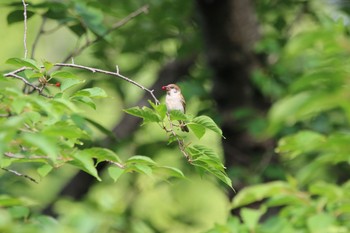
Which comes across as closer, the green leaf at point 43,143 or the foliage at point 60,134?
the green leaf at point 43,143

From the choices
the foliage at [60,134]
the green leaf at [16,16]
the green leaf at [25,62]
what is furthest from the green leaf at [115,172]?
the green leaf at [16,16]

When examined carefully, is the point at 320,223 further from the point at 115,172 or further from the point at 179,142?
the point at 115,172

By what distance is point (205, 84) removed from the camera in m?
5.63

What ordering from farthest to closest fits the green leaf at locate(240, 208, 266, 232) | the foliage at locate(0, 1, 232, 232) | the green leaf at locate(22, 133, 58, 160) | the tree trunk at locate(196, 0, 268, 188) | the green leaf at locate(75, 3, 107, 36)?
the tree trunk at locate(196, 0, 268, 188) → the green leaf at locate(75, 3, 107, 36) → the green leaf at locate(240, 208, 266, 232) → the foliage at locate(0, 1, 232, 232) → the green leaf at locate(22, 133, 58, 160)

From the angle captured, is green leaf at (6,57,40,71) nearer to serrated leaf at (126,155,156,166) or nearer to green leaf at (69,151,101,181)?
green leaf at (69,151,101,181)

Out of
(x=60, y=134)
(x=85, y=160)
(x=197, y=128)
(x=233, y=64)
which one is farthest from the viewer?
(x=233, y=64)

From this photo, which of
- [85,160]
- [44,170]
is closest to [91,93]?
[85,160]

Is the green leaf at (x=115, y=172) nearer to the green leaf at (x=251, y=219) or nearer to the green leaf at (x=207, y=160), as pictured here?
the green leaf at (x=207, y=160)

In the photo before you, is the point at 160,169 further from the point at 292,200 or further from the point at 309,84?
the point at 309,84

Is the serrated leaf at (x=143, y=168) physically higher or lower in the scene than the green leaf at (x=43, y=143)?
higher

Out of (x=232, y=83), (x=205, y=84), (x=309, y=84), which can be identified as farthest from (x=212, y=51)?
(x=309, y=84)

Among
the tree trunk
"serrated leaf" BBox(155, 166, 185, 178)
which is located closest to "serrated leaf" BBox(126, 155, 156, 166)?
"serrated leaf" BBox(155, 166, 185, 178)

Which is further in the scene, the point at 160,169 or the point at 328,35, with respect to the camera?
the point at 160,169

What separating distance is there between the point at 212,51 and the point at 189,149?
2.66 m
